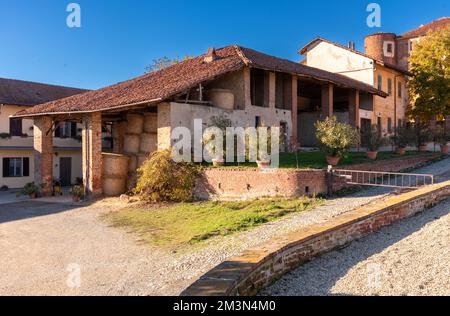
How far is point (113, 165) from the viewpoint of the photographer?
1886 centimetres

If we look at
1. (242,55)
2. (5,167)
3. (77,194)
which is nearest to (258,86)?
(242,55)

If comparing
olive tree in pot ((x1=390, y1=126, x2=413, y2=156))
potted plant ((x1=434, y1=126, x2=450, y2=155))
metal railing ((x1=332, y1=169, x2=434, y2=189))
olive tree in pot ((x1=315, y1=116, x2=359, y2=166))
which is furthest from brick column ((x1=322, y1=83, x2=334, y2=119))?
olive tree in pot ((x1=315, y1=116, x2=359, y2=166))

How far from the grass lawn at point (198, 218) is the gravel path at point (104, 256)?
0.55 metres

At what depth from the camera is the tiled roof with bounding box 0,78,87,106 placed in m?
25.7

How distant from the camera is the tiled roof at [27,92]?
25.7 metres

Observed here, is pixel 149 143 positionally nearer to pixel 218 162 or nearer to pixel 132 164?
pixel 132 164

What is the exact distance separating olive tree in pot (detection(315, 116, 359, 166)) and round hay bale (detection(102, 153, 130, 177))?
982cm

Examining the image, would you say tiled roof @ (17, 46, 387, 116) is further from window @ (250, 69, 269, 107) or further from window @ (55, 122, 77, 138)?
window @ (55, 122, 77, 138)

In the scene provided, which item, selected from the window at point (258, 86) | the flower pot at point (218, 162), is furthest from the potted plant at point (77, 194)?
the window at point (258, 86)

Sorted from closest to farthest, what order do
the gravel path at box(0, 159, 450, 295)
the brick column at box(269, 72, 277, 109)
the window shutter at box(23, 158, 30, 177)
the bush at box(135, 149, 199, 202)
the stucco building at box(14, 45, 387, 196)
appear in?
the gravel path at box(0, 159, 450, 295) → the bush at box(135, 149, 199, 202) → the stucco building at box(14, 45, 387, 196) → the brick column at box(269, 72, 277, 109) → the window shutter at box(23, 158, 30, 177)

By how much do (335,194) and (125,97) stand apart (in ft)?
33.8

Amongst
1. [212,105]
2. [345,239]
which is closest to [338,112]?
[212,105]
